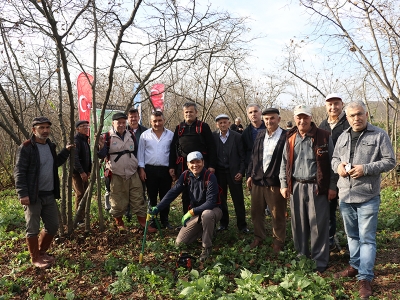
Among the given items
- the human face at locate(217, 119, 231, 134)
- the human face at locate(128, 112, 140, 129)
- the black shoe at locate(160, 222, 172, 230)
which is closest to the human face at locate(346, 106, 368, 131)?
the human face at locate(217, 119, 231, 134)

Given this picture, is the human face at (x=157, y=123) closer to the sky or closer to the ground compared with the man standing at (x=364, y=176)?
closer to the sky

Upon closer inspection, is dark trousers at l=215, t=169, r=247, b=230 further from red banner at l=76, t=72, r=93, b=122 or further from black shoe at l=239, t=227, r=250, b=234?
red banner at l=76, t=72, r=93, b=122

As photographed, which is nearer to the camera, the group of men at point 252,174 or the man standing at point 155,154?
the group of men at point 252,174

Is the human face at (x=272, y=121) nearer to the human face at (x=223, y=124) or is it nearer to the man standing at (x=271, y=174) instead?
the man standing at (x=271, y=174)

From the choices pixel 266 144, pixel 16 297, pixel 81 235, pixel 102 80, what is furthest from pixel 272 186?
pixel 102 80

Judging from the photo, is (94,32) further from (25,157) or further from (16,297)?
(16,297)

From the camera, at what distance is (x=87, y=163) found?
594 centimetres

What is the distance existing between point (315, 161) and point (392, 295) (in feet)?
5.22

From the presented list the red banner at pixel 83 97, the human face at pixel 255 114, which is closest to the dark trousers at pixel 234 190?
the human face at pixel 255 114

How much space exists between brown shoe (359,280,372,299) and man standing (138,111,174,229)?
321 centimetres

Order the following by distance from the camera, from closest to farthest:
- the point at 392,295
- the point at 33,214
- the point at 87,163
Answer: the point at 392,295 → the point at 33,214 → the point at 87,163

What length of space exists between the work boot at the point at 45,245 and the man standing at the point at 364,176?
12.6 feet

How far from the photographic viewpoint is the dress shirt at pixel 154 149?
5406mm

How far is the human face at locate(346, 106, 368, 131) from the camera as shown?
3458 millimetres
